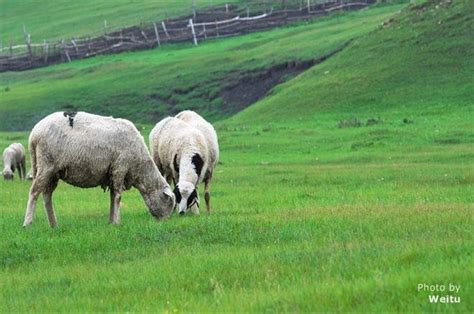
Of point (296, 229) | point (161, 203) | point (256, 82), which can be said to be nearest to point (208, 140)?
point (161, 203)

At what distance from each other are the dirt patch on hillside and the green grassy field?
52.5 ft

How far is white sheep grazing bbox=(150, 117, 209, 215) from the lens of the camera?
18.0 meters

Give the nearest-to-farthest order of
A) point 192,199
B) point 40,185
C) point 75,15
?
1. point 40,185
2. point 192,199
3. point 75,15

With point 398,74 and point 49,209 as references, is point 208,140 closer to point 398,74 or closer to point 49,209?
point 49,209

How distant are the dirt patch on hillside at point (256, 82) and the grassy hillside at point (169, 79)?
0.27 meters

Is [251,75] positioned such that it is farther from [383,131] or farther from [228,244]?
[228,244]

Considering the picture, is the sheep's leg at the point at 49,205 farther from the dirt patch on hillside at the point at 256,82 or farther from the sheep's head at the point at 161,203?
the dirt patch on hillside at the point at 256,82

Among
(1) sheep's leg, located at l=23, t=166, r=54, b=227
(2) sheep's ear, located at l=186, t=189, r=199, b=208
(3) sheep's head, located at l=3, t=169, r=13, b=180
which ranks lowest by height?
(3) sheep's head, located at l=3, t=169, r=13, b=180

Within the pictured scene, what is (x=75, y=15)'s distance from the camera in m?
129

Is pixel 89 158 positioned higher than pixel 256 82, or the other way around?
pixel 89 158

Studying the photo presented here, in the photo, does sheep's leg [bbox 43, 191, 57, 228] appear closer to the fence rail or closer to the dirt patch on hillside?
the dirt patch on hillside

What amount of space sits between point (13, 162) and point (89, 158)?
18335 mm

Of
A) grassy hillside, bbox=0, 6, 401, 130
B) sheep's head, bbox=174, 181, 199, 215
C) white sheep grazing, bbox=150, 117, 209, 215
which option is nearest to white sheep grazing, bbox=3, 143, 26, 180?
white sheep grazing, bbox=150, 117, 209, 215

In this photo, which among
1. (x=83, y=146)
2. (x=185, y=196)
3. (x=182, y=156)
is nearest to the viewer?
(x=83, y=146)
